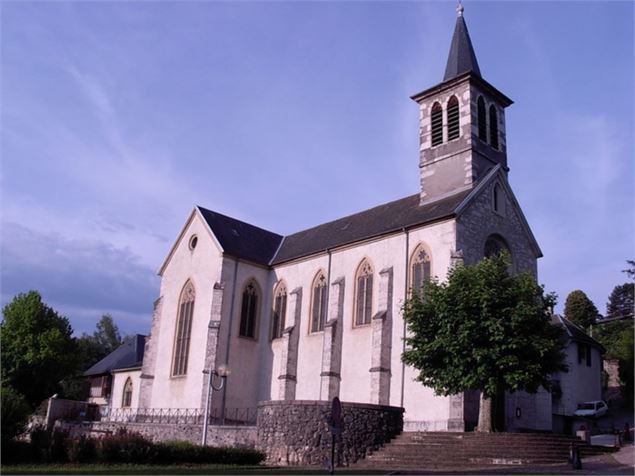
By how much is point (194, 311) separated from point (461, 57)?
23.3 m

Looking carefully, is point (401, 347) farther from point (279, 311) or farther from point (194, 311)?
point (194, 311)

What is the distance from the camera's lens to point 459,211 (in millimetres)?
30438

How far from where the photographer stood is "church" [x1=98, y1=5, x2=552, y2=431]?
3088 cm

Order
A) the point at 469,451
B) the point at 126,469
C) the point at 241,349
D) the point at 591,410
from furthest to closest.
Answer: the point at 591,410 → the point at 241,349 → the point at 469,451 → the point at 126,469

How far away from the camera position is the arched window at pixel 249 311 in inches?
1539

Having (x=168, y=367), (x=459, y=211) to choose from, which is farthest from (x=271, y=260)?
(x=459, y=211)

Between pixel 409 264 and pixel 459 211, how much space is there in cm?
378

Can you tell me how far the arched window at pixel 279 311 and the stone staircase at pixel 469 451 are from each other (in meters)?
14.7

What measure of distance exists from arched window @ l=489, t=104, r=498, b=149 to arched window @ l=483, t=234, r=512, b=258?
20.9ft

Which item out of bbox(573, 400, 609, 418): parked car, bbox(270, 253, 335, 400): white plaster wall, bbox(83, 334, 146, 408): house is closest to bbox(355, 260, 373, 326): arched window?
bbox(270, 253, 335, 400): white plaster wall

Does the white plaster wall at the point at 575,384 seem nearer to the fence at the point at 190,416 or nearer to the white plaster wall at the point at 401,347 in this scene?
the white plaster wall at the point at 401,347

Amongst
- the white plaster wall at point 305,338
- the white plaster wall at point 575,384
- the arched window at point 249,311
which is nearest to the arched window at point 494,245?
the white plaster wall at point 305,338

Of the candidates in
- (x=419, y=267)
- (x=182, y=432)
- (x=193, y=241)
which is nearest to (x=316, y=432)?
(x=182, y=432)

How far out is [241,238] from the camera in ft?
137
